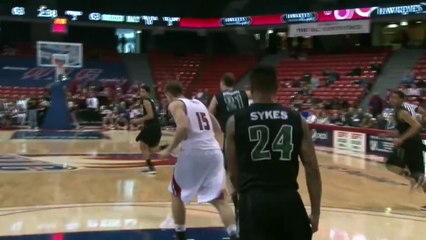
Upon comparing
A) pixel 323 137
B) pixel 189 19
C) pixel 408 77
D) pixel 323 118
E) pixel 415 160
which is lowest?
pixel 323 137

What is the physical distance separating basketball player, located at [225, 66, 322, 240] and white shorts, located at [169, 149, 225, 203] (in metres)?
2.28

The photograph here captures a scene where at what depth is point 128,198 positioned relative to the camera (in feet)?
28.3

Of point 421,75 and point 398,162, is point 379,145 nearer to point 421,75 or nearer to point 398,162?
point 398,162

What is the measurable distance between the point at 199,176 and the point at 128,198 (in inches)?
132

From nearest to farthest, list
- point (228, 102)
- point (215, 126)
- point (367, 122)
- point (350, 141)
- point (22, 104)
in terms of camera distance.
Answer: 1. point (215, 126)
2. point (228, 102)
3. point (350, 141)
4. point (367, 122)
5. point (22, 104)

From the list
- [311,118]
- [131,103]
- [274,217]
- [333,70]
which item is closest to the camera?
[274,217]

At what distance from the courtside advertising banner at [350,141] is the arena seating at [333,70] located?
6490 millimetres

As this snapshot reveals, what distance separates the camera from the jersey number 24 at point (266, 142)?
3.15m

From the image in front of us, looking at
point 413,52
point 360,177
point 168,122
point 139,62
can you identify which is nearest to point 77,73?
point 139,62

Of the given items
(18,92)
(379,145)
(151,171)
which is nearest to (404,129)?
(151,171)

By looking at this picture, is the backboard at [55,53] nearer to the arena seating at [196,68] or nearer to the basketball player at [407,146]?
the arena seating at [196,68]

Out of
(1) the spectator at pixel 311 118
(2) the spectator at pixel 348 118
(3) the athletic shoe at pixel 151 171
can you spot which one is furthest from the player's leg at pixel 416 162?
(1) the spectator at pixel 311 118

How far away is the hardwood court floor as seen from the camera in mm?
6867

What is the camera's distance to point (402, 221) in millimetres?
7426
